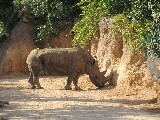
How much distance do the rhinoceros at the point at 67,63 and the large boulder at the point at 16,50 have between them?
4.92 metres

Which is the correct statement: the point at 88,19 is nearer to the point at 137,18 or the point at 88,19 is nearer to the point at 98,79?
the point at 98,79

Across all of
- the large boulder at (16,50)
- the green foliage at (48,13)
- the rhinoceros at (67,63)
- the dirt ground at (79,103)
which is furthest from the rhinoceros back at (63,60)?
the large boulder at (16,50)

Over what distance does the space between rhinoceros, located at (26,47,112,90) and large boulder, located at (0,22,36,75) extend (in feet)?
16.2

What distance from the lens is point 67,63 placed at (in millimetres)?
13938

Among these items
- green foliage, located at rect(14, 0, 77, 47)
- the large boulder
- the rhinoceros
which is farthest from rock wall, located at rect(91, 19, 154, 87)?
the large boulder

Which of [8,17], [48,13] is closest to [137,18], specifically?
[48,13]

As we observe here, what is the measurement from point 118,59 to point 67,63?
1.91 meters

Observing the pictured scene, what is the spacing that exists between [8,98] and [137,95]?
3.79 m

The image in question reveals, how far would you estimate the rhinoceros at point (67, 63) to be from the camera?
1389 centimetres

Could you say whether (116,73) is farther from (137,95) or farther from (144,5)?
(144,5)

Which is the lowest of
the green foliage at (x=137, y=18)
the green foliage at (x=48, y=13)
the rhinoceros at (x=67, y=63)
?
the rhinoceros at (x=67, y=63)

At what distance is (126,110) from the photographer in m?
9.80

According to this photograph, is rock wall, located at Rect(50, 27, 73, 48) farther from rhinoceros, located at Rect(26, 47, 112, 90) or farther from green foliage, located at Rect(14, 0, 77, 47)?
rhinoceros, located at Rect(26, 47, 112, 90)

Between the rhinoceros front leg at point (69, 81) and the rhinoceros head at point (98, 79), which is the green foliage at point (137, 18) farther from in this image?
the rhinoceros front leg at point (69, 81)
